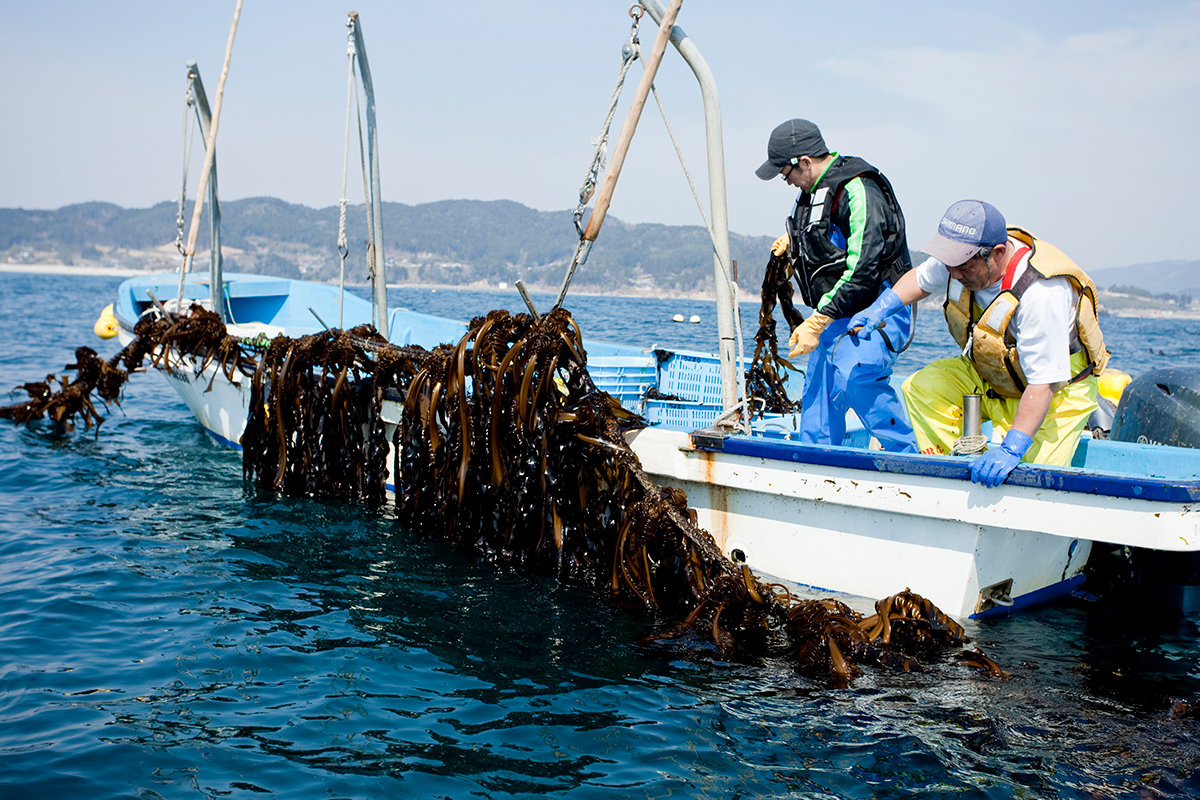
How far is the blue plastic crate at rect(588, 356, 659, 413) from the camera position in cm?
739

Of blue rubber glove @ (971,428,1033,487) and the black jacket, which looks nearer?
blue rubber glove @ (971,428,1033,487)

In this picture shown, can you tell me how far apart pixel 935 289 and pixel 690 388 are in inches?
151

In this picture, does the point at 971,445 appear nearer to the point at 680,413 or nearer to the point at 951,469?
the point at 951,469

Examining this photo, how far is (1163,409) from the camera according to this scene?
589 cm

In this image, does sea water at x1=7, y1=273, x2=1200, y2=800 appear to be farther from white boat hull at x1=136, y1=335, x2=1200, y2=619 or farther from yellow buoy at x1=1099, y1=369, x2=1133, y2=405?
yellow buoy at x1=1099, y1=369, x2=1133, y2=405

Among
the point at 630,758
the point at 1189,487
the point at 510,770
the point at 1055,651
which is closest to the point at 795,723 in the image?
the point at 630,758

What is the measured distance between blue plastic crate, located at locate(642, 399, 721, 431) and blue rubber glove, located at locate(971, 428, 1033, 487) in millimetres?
3663

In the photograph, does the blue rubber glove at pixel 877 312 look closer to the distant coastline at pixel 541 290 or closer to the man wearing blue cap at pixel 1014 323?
the man wearing blue cap at pixel 1014 323

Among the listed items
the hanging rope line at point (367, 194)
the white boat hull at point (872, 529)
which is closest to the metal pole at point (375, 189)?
the hanging rope line at point (367, 194)

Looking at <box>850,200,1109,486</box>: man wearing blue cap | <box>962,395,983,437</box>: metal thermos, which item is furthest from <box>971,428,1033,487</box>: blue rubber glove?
<box>962,395,983,437</box>: metal thermos

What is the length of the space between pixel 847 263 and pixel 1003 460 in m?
1.43

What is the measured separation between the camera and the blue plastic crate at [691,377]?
8.19m

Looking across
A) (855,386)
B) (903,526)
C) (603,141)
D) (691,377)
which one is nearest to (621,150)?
(603,141)

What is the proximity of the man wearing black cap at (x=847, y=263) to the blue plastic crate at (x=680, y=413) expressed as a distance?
2.57 meters
